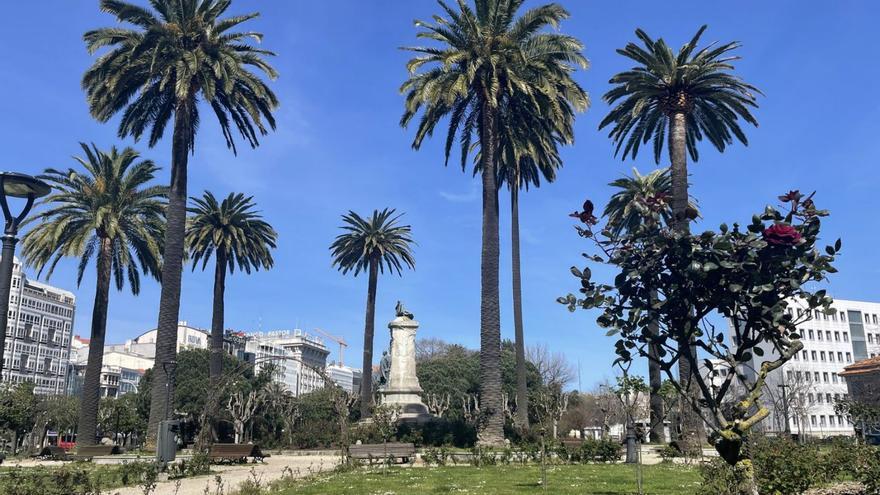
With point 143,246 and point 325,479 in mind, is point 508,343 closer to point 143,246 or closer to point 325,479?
point 143,246

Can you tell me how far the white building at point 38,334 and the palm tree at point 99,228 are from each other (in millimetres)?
75733

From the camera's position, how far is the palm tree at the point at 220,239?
164 feet

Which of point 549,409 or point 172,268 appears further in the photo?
point 549,409

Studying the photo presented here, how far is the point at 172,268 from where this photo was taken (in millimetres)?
32406

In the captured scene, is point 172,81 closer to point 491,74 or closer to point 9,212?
point 491,74

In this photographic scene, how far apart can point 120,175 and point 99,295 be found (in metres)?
6.95

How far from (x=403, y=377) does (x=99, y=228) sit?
1913cm

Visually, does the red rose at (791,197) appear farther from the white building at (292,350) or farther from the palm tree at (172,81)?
the white building at (292,350)

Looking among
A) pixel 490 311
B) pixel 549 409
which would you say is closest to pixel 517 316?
pixel 549 409

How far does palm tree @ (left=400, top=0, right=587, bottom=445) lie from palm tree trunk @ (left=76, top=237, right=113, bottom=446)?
19.9 m

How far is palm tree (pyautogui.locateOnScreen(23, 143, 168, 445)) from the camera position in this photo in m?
35.9

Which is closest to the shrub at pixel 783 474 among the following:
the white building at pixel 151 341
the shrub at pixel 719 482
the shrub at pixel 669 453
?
the shrub at pixel 719 482

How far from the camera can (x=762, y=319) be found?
6.18 m

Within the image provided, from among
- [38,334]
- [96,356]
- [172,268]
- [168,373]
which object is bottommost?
[168,373]
